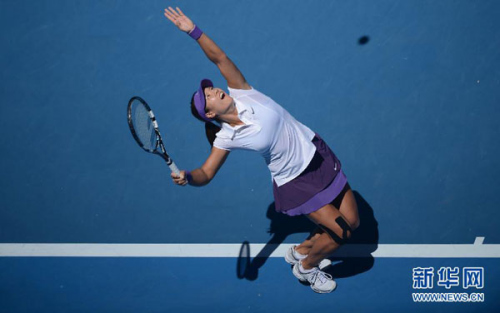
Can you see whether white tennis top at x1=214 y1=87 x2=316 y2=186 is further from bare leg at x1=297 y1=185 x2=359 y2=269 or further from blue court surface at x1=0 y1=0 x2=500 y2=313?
blue court surface at x1=0 y1=0 x2=500 y2=313

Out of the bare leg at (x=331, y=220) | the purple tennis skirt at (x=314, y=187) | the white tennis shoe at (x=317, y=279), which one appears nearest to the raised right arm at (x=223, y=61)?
the purple tennis skirt at (x=314, y=187)

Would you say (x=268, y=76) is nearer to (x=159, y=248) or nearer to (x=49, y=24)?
(x=159, y=248)

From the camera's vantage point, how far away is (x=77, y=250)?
5090 mm

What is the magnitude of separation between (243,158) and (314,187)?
138 centimetres

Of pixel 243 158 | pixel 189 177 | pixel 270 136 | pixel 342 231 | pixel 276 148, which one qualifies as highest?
pixel 189 177

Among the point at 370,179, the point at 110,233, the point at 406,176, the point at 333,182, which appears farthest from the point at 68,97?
the point at 406,176

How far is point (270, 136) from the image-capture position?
355cm

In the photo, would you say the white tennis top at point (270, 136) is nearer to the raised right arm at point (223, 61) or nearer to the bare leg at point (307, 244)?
the raised right arm at point (223, 61)

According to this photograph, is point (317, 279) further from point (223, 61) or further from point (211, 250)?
point (223, 61)

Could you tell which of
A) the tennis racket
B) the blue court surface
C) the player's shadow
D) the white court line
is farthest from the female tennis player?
the blue court surface

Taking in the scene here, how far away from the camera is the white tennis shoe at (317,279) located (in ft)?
15.3

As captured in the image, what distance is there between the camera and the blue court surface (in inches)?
195

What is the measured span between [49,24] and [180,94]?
5.96 feet

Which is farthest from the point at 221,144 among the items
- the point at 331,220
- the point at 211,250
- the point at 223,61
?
the point at 211,250
